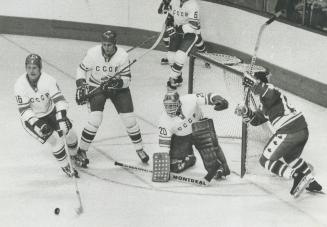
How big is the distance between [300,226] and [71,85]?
4.39 metres

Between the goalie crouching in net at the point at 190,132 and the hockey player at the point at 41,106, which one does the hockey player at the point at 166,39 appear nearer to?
the goalie crouching in net at the point at 190,132

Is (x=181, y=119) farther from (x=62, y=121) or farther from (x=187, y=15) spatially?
(x=187, y=15)

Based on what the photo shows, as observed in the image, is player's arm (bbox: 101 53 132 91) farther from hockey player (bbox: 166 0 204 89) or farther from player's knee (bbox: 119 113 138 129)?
hockey player (bbox: 166 0 204 89)

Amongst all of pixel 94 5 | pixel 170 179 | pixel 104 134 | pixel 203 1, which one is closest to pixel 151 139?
pixel 104 134

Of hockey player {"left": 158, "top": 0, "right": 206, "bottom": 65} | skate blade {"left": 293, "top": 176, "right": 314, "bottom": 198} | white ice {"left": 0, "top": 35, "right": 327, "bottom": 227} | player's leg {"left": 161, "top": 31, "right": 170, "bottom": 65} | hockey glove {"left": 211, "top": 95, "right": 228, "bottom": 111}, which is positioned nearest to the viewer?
white ice {"left": 0, "top": 35, "right": 327, "bottom": 227}

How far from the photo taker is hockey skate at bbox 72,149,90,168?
7.29 meters

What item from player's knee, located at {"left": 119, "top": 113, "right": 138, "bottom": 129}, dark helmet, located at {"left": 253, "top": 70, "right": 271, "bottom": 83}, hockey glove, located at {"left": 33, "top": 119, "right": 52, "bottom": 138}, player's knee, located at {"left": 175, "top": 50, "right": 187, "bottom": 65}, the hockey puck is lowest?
the hockey puck

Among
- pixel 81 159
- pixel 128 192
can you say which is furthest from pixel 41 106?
pixel 128 192

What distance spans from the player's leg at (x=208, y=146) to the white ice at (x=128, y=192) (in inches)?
6.3

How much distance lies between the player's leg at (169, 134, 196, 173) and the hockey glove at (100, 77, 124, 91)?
648 mm

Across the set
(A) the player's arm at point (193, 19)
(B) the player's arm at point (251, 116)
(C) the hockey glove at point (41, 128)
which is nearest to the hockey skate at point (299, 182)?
(B) the player's arm at point (251, 116)

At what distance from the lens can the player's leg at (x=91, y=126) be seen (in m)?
7.18

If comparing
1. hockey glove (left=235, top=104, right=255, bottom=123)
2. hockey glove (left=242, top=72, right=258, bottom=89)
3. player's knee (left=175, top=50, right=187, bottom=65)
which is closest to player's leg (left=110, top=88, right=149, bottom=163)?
hockey glove (left=235, top=104, right=255, bottom=123)

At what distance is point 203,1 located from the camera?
10.7 m
